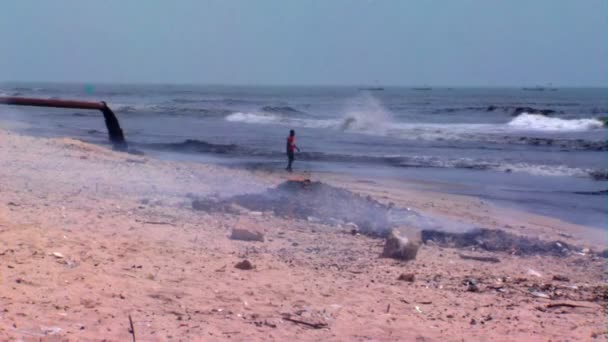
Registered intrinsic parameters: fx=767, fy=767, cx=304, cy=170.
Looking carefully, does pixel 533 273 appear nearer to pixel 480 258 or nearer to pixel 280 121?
pixel 480 258

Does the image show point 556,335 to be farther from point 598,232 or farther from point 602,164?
point 602,164

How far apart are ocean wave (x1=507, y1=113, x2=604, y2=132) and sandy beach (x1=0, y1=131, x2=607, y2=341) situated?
33.4 meters

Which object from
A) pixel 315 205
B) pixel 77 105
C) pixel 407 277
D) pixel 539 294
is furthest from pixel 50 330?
pixel 77 105

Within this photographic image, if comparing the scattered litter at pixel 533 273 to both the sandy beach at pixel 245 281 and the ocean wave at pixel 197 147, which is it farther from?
the ocean wave at pixel 197 147

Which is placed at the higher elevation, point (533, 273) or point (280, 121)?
point (533, 273)

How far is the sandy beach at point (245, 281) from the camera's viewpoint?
541cm

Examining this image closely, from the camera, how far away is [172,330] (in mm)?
5215

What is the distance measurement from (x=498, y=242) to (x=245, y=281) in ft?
13.6

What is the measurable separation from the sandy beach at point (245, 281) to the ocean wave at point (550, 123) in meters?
33.4

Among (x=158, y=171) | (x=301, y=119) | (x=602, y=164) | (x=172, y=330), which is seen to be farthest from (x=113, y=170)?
(x=301, y=119)

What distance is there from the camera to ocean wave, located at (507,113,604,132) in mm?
42281

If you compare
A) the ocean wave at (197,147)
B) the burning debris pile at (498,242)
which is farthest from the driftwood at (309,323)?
the ocean wave at (197,147)

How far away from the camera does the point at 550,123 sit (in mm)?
45000

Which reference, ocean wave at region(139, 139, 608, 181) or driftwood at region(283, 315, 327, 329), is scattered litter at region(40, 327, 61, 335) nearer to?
driftwood at region(283, 315, 327, 329)
